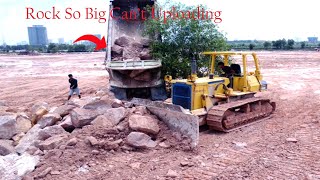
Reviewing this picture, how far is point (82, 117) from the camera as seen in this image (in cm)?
Answer: 670

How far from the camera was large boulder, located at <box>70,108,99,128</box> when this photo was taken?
6.67m

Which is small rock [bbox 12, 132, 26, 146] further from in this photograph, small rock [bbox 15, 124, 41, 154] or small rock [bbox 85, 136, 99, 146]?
small rock [bbox 85, 136, 99, 146]

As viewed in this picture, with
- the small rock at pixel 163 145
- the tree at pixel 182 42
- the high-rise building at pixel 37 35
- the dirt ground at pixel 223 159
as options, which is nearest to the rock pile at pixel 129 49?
the tree at pixel 182 42

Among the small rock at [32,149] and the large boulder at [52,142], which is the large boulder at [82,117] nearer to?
the large boulder at [52,142]

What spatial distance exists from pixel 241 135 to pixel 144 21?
7.70m

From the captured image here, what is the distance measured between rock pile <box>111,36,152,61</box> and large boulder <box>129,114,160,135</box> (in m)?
5.29

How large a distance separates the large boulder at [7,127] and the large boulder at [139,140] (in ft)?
8.74

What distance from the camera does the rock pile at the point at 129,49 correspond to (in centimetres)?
1180

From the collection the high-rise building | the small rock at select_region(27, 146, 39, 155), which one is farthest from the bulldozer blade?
the high-rise building

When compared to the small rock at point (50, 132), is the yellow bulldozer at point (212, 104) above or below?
above

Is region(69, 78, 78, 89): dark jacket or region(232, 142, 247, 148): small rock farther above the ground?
region(69, 78, 78, 89): dark jacket

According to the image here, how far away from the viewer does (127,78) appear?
11.2 m

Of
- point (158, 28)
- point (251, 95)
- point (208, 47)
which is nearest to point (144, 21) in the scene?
point (158, 28)

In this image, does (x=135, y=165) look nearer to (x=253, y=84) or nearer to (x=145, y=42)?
(x=253, y=84)
